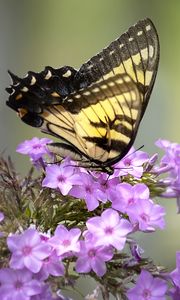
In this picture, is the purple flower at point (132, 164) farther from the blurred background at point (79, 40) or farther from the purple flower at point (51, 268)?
the blurred background at point (79, 40)

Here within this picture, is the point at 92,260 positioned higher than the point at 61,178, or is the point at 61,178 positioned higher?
the point at 61,178

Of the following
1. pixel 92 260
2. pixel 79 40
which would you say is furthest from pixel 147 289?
pixel 79 40

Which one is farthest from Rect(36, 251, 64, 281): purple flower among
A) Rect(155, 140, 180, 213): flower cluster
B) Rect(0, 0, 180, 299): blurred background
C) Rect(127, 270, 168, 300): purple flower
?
Rect(0, 0, 180, 299): blurred background

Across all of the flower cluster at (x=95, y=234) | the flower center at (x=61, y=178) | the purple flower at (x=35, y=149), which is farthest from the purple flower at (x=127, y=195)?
the purple flower at (x=35, y=149)

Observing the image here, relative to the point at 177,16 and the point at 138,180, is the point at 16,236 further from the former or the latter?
the point at 177,16

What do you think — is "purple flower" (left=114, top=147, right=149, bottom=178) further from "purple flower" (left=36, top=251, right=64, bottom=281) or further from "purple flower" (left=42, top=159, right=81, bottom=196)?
"purple flower" (left=36, top=251, right=64, bottom=281)

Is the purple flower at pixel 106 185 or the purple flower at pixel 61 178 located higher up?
the purple flower at pixel 61 178

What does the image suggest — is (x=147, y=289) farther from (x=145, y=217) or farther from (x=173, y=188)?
(x=173, y=188)
